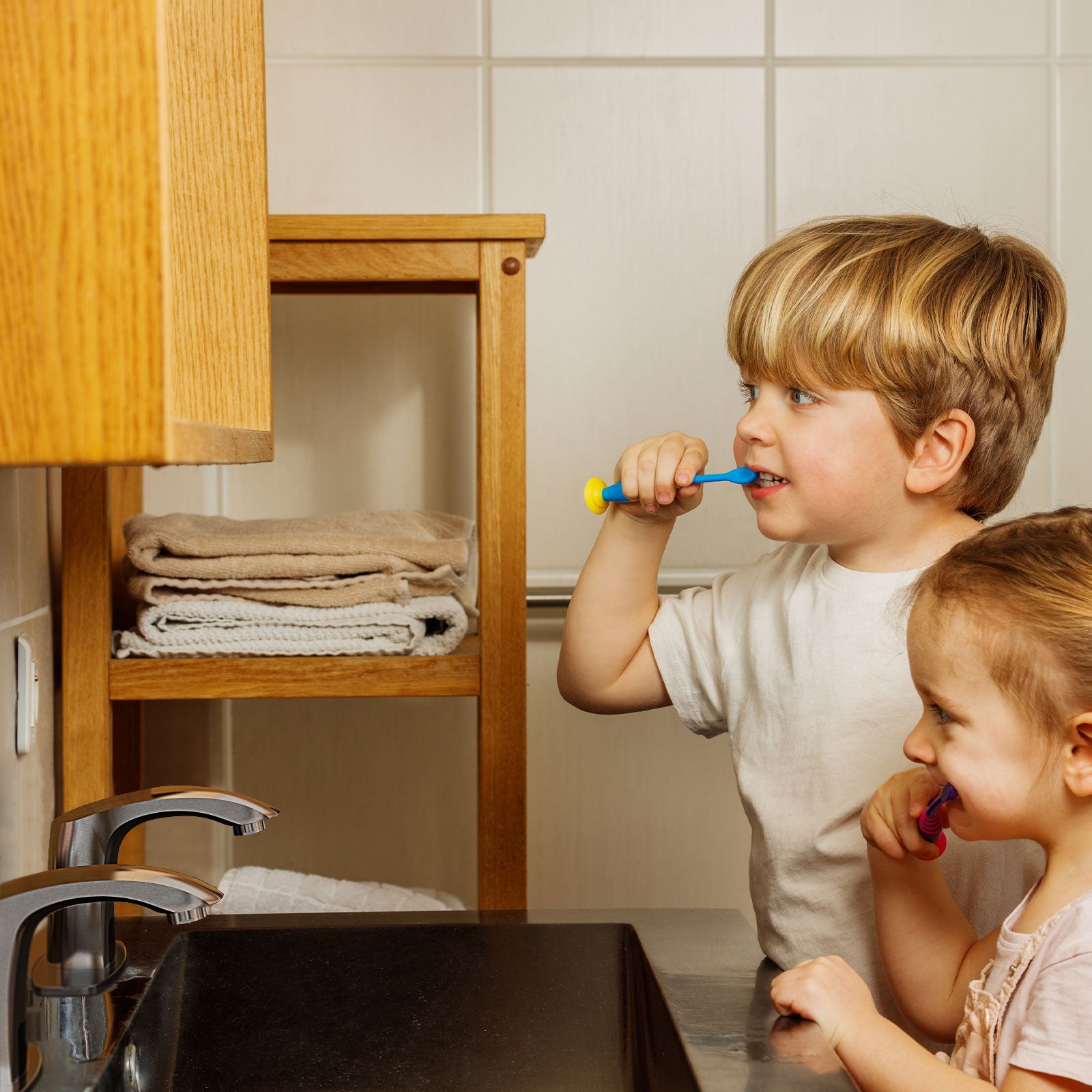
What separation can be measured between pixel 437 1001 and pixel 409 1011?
19 millimetres

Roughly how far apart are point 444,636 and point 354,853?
0.49m

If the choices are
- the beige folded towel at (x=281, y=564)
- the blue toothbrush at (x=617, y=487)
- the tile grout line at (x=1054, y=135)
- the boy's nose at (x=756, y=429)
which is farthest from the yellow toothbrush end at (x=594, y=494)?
the tile grout line at (x=1054, y=135)

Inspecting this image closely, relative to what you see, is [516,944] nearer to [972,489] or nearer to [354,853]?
[972,489]

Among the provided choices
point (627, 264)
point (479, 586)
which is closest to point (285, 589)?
point (479, 586)

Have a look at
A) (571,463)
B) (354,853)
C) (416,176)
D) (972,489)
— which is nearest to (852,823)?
(972,489)

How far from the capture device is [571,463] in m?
1.35

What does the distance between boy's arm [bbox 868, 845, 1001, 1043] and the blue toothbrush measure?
270 millimetres

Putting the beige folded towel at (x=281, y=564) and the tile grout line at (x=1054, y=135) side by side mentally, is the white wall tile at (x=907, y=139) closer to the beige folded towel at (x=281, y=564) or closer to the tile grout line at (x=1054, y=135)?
the tile grout line at (x=1054, y=135)

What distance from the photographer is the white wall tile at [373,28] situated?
1294mm

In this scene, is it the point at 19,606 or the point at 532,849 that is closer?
the point at 19,606

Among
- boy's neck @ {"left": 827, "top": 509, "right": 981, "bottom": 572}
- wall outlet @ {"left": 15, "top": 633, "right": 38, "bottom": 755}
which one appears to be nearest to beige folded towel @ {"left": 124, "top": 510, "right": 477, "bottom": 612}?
wall outlet @ {"left": 15, "top": 633, "right": 38, "bottom": 755}

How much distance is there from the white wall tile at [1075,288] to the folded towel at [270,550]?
31.0 inches

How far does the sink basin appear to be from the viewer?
67 centimetres

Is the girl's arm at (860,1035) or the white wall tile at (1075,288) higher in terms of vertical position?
the white wall tile at (1075,288)
